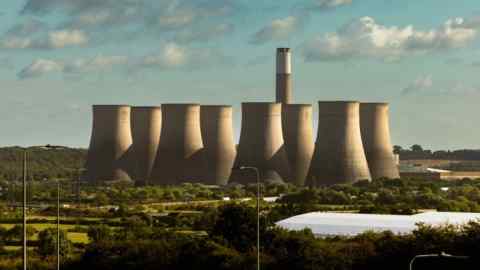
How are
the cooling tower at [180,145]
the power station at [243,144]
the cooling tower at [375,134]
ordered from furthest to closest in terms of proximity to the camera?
1. the cooling tower at [180,145]
2. the cooling tower at [375,134]
3. the power station at [243,144]

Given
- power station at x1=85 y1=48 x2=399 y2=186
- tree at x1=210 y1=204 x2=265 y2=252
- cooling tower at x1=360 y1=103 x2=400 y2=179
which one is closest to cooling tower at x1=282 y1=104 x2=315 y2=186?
power station at x1=85 y1=48 x2=399 y2=186

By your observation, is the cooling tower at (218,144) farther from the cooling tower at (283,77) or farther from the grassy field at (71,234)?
the grassy field at (71,234)

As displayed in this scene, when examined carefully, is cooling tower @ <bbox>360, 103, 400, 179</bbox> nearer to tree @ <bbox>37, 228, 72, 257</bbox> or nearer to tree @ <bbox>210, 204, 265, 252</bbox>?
tree @ <bbox>37, 228, 72, 257</bbox>

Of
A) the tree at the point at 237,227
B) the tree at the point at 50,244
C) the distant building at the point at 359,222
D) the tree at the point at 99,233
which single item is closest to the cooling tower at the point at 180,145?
the distant building at the point at 359,222

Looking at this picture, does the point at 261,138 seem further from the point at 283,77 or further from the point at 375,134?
the point at 283,77

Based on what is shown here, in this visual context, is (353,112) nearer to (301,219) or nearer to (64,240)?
(301,219)

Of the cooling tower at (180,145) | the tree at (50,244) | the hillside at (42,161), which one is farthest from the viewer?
the hillside at (42,161)
